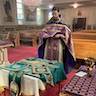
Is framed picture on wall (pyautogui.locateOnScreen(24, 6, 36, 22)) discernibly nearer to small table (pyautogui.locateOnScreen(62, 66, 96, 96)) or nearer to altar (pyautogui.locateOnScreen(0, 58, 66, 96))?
altar (pyautogui.locateOnScreen(0, 58, 66, 96))

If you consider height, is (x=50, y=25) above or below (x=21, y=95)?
above

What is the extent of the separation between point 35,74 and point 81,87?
693 millimetres

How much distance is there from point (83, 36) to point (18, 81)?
3.59m

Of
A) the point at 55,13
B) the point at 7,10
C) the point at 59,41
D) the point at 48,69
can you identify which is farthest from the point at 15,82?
the point at 7,10

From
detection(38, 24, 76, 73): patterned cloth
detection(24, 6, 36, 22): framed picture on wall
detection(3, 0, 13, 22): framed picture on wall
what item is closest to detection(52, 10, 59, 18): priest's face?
detection(38, 24, 76, 73): patterned cloth

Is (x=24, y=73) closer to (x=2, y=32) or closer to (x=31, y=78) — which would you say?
(x=31, y=78)

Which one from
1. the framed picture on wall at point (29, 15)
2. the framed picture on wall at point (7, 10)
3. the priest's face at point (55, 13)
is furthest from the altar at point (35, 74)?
the framed picture on wall at point (29, 15)

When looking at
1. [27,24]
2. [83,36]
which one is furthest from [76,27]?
[83,36]

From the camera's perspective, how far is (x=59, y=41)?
3.27m

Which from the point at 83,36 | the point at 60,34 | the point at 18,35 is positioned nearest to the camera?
the point at 60,34

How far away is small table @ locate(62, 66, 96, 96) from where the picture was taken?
1.74m

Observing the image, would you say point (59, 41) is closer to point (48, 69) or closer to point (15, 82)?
point (48, 69)

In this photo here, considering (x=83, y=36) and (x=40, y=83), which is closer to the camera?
(x=40, y=83)

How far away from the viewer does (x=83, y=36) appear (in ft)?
18.1
